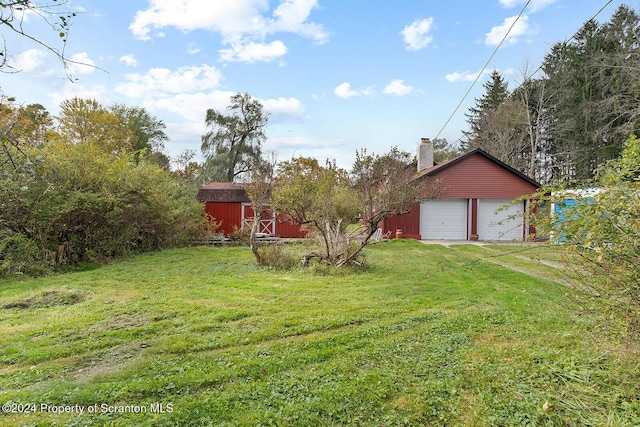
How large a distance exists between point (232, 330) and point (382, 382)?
201cm

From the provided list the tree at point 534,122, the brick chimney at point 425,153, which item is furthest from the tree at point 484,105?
the brick chimney at point 425,153

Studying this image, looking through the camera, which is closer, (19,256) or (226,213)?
(19,256)

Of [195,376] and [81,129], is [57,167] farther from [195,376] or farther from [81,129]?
[81,129]

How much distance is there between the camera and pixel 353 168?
8.64m

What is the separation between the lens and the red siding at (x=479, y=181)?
15.7 m

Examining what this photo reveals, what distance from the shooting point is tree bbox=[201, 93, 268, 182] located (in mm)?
24234

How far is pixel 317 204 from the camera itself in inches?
312

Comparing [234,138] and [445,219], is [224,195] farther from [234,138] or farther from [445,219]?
[445,219]

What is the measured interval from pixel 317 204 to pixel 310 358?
5.13m

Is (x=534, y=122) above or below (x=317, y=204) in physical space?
above

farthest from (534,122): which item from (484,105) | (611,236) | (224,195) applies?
(611,236)

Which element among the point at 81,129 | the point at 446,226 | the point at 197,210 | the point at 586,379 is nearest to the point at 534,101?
the point at 446,226

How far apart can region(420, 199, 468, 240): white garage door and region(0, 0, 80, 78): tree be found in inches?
610

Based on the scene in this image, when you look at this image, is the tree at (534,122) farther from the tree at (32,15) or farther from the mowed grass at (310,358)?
the tree at (32,15)
